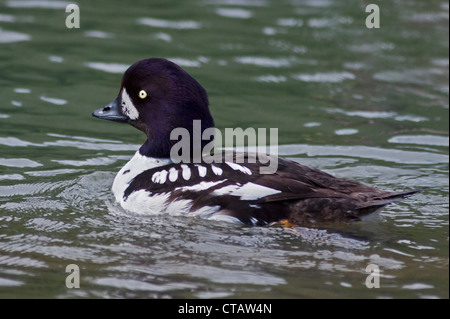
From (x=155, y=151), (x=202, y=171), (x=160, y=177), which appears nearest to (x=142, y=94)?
(x=155, y=151)

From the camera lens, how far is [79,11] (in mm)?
15023

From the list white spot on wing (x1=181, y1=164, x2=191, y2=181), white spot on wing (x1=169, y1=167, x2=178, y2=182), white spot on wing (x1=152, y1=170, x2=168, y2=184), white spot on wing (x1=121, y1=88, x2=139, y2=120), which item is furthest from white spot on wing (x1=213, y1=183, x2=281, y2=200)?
white spot on wing (x1=121, y1=88, x2=139, y2=120)

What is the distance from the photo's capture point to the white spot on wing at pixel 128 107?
871cm

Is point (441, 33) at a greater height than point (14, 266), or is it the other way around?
point (441, 33)

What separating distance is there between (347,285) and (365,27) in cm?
936

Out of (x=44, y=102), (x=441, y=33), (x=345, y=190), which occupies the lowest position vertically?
(x=345, y=190)

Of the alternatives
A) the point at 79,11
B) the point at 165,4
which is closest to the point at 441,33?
the point at 165,4

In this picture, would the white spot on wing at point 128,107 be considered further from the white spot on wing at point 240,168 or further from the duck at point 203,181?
the white spot on wing at point 240,168

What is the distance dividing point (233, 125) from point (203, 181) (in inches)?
136

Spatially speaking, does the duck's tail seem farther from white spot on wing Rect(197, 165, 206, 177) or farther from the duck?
white spot on wing Rect(197, 165, 206, 177)

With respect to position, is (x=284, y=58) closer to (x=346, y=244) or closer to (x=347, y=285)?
(x=346, y=244)

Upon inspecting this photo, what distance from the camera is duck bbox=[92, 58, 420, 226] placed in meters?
7.71

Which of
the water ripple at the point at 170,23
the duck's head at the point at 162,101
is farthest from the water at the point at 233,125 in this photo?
the duck's head at the point at 162,101
